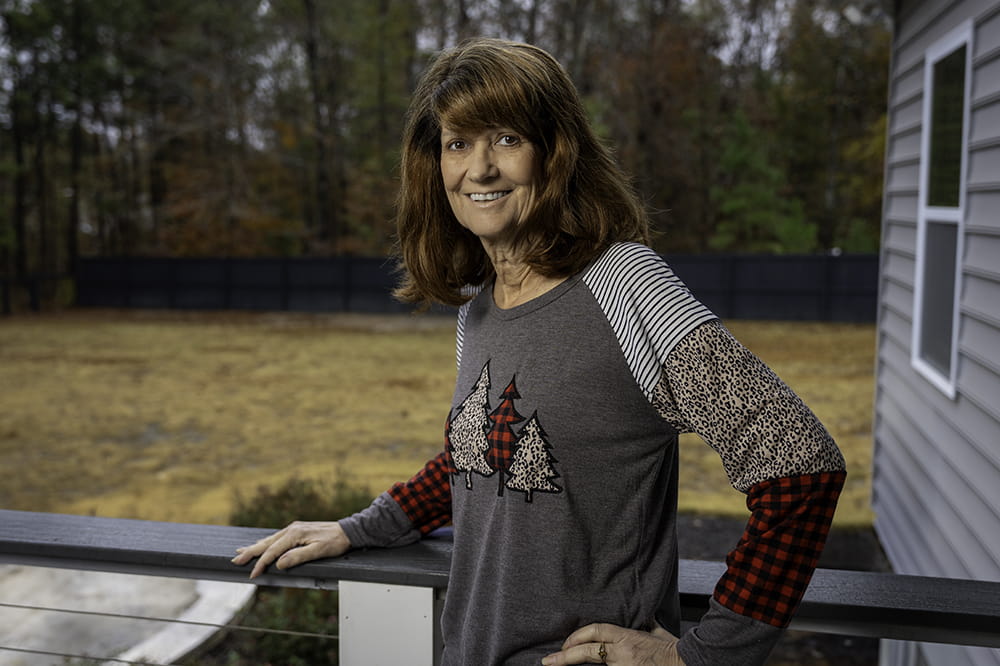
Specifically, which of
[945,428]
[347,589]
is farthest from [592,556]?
[945,428]

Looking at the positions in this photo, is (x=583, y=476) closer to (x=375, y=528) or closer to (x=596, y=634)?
(x=596, y=634)

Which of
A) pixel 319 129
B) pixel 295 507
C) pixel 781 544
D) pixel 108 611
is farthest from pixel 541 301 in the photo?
pixel 319 129

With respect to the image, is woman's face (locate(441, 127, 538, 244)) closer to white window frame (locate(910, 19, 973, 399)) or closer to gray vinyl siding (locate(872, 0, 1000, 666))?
gray vinyl siding (locate(872, 0, 1000, 666))

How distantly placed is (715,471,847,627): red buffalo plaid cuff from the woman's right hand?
609 mm

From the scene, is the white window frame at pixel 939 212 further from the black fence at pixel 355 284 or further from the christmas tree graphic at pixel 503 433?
the black fence at pixel 355 284

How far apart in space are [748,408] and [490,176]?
0.45m

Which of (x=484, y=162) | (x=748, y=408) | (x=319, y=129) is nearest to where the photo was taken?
(x=748, y=408)

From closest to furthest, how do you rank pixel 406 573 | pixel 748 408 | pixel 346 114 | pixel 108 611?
1. pixel 748 408
2. pixel 406 573
3. pixel 108 611
4. pixel 346 114

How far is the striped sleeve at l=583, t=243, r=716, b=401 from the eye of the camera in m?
1.05

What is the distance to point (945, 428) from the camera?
11.4 ft

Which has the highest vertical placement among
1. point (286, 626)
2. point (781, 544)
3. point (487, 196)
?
point (487, 196)

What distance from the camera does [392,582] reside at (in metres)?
1.39

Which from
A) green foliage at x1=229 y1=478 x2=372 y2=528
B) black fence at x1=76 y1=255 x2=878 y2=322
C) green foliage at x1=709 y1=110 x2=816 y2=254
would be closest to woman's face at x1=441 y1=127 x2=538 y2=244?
green foliage at x1=229 y1=478 x2=372 y2=528

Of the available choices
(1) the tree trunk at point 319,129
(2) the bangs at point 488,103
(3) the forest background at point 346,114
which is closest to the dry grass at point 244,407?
(2) the bangs at point 488,103
